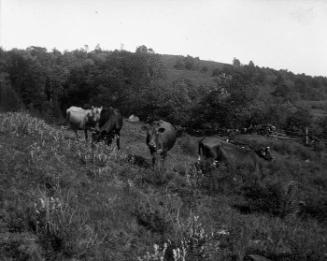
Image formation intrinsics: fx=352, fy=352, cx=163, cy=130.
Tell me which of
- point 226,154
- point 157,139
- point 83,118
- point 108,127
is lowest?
point 83,118

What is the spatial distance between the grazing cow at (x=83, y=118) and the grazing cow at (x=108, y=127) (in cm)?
155

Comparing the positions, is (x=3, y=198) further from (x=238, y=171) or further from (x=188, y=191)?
(x=238, y=171)

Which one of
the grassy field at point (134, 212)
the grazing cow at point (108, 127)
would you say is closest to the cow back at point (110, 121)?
the grazing cow at point (108, 127)

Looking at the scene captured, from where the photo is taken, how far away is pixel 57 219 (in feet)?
16.7

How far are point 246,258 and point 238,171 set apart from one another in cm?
573

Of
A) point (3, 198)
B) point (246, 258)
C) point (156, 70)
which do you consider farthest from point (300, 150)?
point (156, 70)

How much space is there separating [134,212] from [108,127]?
7.84 metres

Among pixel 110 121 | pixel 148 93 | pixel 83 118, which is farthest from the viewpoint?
pixel 148 93

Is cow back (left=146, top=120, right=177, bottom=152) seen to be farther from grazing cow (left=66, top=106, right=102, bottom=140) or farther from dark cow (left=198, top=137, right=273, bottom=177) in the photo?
grazing cow (left=66, top=106, right=102, bottom=140)

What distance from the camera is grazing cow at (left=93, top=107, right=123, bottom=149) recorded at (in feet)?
45.6

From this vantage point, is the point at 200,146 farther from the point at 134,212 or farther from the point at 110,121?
the point at 134,212

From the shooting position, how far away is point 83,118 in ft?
58.9

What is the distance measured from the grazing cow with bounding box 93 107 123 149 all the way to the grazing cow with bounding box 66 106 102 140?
1.55 m

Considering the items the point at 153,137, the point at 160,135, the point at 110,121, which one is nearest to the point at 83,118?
the point at 110,121
